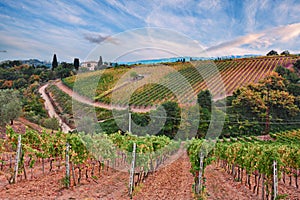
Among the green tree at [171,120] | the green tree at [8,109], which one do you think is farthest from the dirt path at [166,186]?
the green tree at [8,109]

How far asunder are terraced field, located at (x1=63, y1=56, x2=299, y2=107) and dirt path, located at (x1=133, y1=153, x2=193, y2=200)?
1451cm

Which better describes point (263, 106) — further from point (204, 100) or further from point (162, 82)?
point (162, 82)

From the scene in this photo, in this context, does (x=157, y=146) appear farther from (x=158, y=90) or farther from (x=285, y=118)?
(x=285, y=118)

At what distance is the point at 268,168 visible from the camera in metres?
7.06

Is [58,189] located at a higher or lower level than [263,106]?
lower

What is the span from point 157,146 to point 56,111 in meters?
35.1

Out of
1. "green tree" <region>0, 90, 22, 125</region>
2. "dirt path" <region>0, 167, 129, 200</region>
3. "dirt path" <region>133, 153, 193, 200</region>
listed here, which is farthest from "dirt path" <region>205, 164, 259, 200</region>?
"green tree" <region>0, 90, 22, 125</region>

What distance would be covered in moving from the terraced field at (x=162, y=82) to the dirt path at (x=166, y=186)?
1451 cm

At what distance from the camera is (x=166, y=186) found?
8.70 metres

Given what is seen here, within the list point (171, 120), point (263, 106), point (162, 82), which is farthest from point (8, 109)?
point (263, 106)

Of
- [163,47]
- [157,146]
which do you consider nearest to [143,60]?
[163,47]

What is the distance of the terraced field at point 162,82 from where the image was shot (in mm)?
31053

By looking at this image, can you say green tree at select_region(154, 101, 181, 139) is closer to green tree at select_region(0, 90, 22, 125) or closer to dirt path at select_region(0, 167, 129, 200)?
green tree at select_region(0, 90, 22, 125)

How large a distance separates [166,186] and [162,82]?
27.1 metres
